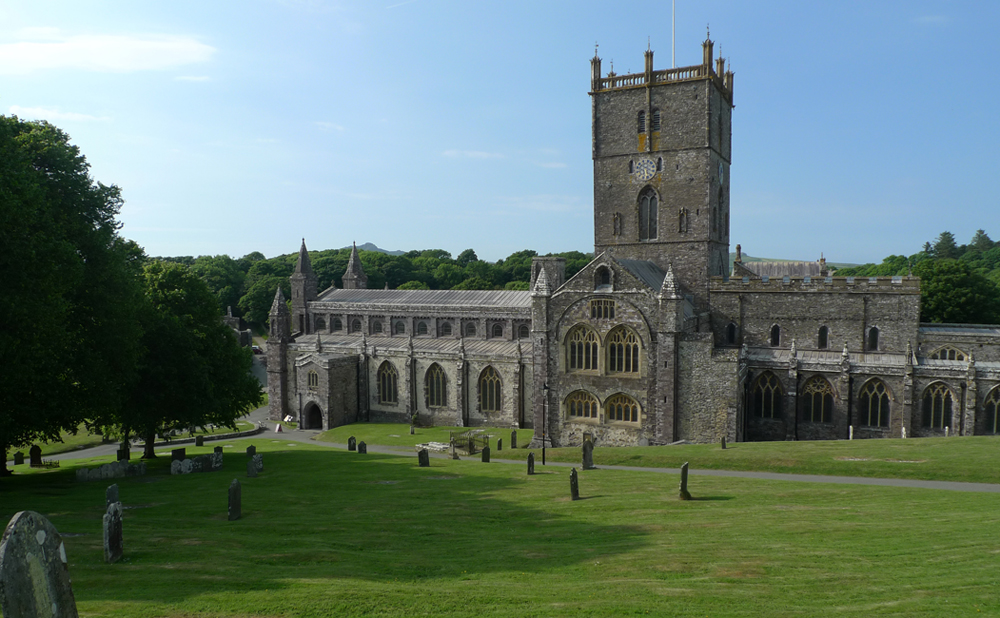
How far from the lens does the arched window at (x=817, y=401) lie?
124 feet

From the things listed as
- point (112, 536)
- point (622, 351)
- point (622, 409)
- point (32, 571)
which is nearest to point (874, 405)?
point (622, 409)

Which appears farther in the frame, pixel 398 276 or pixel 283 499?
pixel 398 276

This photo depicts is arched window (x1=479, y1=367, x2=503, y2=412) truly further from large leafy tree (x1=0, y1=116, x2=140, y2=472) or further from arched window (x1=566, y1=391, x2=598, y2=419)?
large leafy tree (x1=0, y1=116, x2=140, y2=472)

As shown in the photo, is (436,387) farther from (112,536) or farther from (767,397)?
(112,536)

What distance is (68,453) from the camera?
42.7 m

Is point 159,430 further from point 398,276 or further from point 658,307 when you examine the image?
point 398,276

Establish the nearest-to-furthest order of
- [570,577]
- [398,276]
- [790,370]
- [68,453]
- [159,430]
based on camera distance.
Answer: [570,577]
[159,430]
[790,370]
[68,453]
[398,276]

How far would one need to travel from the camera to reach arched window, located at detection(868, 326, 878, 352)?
127 feet

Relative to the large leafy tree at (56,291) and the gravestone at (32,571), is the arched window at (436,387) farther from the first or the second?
the gravestone at (32,571)

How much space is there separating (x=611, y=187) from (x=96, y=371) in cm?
3342

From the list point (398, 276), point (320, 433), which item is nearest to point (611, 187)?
point (320, 433)

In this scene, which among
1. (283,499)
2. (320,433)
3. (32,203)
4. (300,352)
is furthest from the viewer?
(300,352)

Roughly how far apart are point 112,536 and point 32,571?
19.2ft

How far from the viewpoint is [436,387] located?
169 ft
